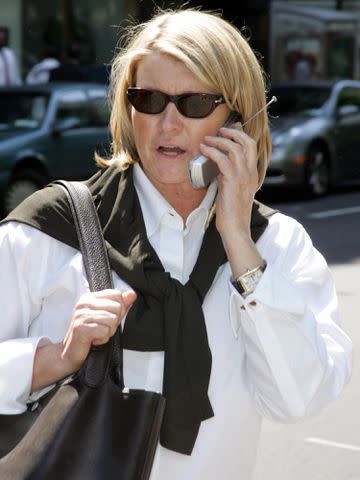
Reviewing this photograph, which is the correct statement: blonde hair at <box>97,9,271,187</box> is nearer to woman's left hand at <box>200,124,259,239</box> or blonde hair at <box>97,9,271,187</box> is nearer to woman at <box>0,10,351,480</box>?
woman at <box>0,10,351,480</box>

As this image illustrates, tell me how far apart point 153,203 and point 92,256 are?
0.26 meters

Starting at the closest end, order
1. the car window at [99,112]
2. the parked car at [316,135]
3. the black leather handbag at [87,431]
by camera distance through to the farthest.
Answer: the black leather handbag at [87,431]
the car window at [99,112]
the parked car at [316,135]

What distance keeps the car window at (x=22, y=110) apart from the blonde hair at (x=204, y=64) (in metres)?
10.6

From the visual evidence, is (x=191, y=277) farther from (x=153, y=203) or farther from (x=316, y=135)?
(x=316, y=135)

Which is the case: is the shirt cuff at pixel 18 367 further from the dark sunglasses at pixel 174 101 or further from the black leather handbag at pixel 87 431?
the dark sunglasses at pixel 174 101

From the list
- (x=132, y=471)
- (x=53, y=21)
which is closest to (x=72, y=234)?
(x=132, y=471)

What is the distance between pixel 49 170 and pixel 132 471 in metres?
11.0

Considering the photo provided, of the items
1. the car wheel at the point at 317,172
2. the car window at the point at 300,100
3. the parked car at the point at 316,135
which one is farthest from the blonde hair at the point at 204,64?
the car window at the point at 300,100

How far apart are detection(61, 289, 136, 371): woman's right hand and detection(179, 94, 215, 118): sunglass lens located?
1.62 feet

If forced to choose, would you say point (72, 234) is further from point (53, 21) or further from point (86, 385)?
point (53, 21)

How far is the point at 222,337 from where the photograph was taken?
2469 mm

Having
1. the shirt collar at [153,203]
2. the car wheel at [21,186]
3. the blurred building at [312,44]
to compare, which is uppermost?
the shirt collar at [153,203]

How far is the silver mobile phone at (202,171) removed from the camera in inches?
95.7

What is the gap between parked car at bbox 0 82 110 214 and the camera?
41.7 feet
